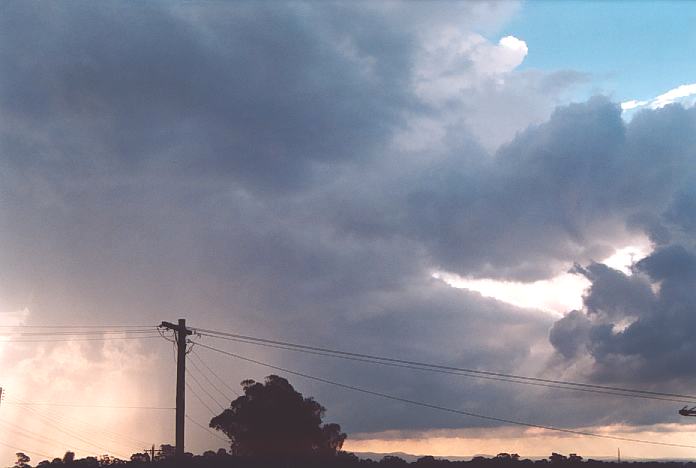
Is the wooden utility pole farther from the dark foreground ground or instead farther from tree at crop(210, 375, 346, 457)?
tree at crop(210, 375, 346, 457)

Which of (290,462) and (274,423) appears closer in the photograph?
(290,462)

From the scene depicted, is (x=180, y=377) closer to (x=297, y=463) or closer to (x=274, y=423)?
(x=297, y=463)

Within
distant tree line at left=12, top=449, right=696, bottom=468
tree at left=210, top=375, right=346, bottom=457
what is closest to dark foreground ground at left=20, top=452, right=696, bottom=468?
distant tree line at left=12, top=449, right=696, bottom=468

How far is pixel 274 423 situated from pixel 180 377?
172ft

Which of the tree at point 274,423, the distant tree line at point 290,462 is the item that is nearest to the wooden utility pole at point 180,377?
the distant tree line at point 290,462

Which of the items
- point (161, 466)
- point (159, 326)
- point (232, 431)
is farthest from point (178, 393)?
point (232, 431)

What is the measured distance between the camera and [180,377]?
158 ft

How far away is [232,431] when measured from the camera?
98.6 metres

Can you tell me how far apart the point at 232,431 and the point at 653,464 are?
5829 cm

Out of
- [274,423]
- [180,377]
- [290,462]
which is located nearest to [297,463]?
[290,462]

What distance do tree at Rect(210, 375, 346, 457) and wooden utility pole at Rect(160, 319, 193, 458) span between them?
49555mm

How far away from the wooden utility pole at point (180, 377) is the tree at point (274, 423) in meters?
49.6

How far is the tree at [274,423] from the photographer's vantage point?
9756 cm

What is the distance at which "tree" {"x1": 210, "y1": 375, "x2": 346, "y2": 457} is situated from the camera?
9756 centimetres
